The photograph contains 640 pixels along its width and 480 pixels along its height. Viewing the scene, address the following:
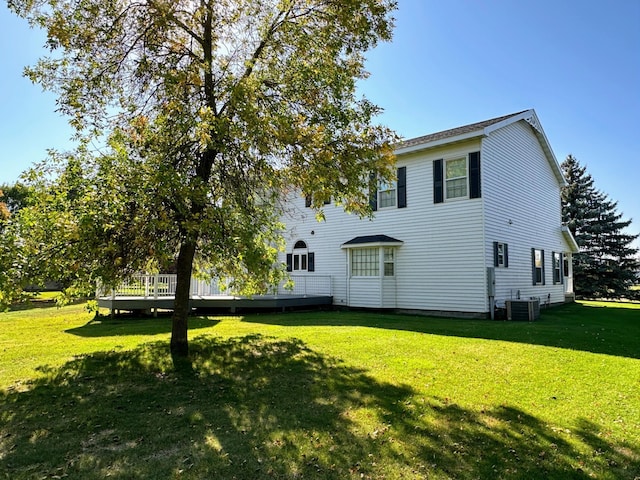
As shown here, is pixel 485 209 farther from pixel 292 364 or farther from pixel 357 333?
pixel 292 364

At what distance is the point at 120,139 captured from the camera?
635cm

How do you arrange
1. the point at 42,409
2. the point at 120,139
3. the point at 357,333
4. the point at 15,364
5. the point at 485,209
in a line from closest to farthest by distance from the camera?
1. the point at 42,409
2. the point at 120,139
3. the point at 15,364
4. the point at 357,333
5. the point at 485,209

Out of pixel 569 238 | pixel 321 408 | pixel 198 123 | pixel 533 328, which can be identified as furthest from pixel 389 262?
pixel 569 238

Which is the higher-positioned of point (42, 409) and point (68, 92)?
point (68, 92)

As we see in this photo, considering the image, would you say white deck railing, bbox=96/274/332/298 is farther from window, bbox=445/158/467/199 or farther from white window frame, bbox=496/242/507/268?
white window frame, bbox=496/242/507/268

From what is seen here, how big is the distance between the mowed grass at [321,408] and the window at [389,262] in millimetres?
6338

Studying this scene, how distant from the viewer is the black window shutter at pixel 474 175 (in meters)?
13.5

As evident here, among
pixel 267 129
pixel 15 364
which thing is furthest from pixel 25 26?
pixel 15 364

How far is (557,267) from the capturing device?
20.1 m

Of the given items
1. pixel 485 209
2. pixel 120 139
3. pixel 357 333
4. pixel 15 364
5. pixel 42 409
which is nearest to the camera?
pixel 42 409

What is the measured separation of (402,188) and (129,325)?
34.5 feet

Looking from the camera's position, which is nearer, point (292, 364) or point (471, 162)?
point (292, 364)

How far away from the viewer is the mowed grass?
3.42m

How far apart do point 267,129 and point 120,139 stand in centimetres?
235
